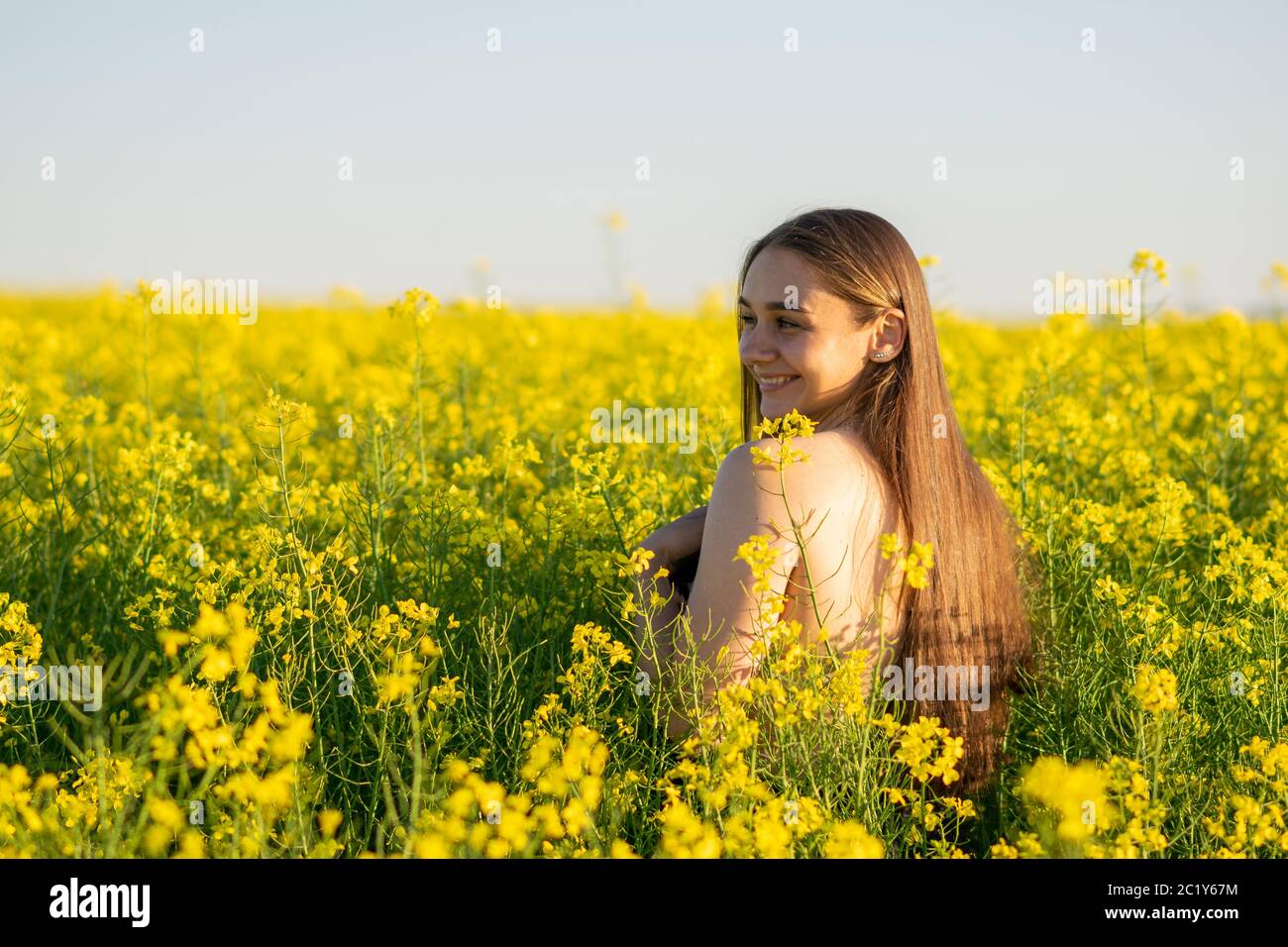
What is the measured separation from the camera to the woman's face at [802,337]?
2492 millimetres

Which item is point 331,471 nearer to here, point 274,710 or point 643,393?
point 643,393
